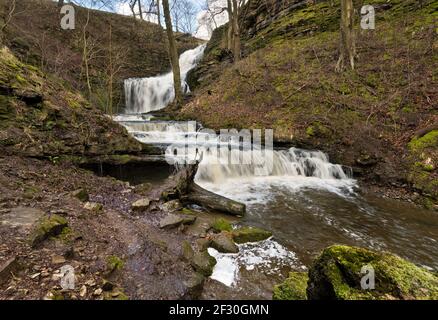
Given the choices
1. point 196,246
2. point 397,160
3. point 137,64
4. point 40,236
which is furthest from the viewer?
point 137,64

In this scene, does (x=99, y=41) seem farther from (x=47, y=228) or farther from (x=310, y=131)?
(x=47, y=228)

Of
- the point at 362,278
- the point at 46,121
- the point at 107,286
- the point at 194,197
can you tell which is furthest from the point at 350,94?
the point at 107,286

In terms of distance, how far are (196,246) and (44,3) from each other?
26.1 meters

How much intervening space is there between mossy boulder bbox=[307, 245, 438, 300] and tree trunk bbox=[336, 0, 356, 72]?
12.1m

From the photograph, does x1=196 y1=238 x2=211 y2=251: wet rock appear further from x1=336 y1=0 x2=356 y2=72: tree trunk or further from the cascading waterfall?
Answer: x1=336 y1=0 x2=356 y2=72: tree trunk

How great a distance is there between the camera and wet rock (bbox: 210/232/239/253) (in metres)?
4.33

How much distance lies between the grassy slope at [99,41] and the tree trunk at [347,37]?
1163 centimetres

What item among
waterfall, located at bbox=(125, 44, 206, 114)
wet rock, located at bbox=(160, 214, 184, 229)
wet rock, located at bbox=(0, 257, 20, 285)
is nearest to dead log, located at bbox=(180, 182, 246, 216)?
wet rock, located at bbox=(160, 214, 184, 229)

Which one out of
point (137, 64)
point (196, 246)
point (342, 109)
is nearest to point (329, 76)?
point (342, 109)

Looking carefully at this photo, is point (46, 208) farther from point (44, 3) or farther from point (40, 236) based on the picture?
point (44, 3)

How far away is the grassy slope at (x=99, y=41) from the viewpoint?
52.8 ft

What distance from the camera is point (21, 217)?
11.2ft

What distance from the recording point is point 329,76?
12.7 metres

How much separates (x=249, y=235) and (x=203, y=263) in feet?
4.63
